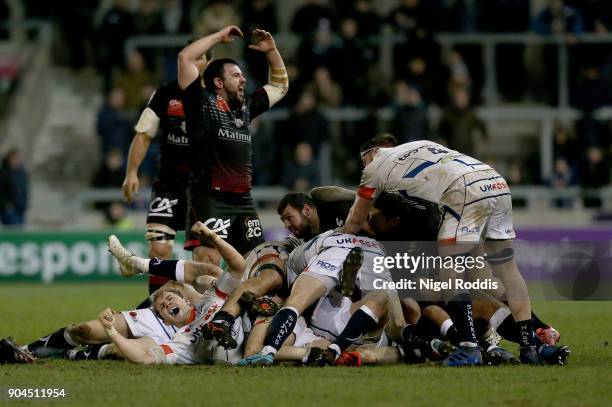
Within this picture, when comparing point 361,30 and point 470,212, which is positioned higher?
point 361,30

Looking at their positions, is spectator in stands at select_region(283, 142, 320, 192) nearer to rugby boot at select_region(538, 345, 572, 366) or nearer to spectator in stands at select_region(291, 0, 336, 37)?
spectator in stands at select_region(291, 0, 336, 37)

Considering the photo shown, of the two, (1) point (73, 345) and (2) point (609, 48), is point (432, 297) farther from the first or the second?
(2) point (609, 48)

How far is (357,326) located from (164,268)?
186 cm

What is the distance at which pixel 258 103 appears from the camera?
12.7 m

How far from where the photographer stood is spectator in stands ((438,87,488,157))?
21.6 metres

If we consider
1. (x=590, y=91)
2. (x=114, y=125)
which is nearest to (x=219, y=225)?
(x=114, y=125)

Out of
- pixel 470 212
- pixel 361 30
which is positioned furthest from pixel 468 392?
pixel 361 30

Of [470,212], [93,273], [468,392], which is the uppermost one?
[470,212]

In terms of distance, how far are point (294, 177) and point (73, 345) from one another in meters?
10.8

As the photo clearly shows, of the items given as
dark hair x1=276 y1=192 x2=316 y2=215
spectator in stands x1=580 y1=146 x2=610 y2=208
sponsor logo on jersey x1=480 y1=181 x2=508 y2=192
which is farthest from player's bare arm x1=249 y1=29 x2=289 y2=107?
spectator in stands x1=580 y1=146 x2=610 y2=208

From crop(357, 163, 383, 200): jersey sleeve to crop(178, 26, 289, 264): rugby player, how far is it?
184 centimetres

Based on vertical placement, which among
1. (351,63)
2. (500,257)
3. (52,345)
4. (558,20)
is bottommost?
(52,345)

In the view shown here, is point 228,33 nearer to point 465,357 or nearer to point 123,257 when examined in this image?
point 123,257

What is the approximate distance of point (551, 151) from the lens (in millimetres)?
23109
